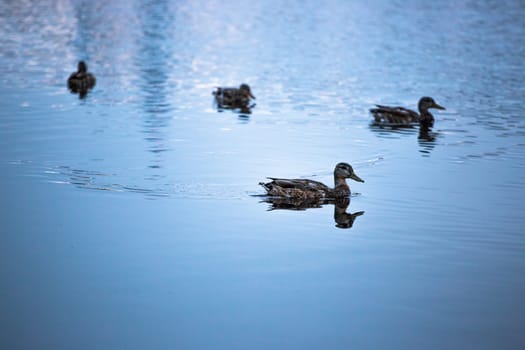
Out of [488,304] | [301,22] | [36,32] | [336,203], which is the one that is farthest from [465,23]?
[488,304]

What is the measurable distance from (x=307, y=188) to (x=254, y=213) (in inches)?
50.0

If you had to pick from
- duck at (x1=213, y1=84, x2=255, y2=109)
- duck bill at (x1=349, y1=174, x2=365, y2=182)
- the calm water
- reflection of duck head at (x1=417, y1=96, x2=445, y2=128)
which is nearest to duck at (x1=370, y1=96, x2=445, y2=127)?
reflection of duck head at (x1=417, y1=96, x2=445, y2=128)

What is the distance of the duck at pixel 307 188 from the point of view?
14.5 m

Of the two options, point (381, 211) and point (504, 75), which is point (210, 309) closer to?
point (381, 211)

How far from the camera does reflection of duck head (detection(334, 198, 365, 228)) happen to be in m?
13.3

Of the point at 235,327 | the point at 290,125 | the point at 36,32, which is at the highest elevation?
the point at 36,32

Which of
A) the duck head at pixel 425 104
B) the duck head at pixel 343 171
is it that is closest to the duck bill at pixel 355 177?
the duck head at pixel 343 171

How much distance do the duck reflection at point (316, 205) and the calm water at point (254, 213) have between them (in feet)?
0.60

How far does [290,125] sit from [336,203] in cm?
800

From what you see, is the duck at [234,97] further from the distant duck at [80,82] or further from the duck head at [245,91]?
the distant duck at [80,82]

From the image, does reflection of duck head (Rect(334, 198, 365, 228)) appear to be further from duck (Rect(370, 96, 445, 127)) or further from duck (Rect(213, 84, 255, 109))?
duck (Rect(213, 84, 255, 109))

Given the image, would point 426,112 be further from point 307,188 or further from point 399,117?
point 307,188

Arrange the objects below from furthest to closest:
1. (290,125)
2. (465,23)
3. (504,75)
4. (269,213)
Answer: (465,23) < (504,75) < (290,125) < (269,213)

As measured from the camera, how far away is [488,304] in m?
9.99
